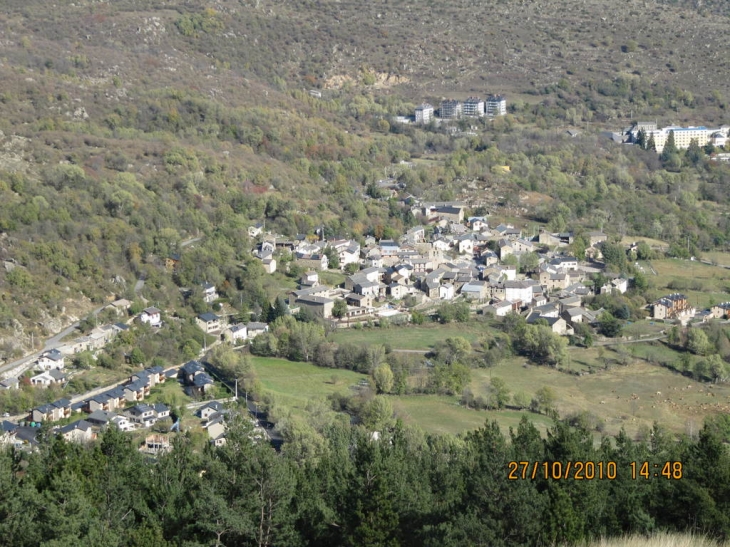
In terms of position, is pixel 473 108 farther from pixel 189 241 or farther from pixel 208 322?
pixel 208 322

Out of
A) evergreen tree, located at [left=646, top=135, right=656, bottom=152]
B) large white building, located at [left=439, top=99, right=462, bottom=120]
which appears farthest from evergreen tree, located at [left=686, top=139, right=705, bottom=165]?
large white building, located at [left=439, top=99, right=462, bottom=120]

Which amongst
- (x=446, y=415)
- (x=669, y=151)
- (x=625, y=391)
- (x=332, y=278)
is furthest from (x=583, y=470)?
(x=669, y=151)

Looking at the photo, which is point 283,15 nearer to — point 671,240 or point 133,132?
point 133,132

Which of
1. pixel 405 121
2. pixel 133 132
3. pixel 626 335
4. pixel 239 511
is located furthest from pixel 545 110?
pixel 239 511

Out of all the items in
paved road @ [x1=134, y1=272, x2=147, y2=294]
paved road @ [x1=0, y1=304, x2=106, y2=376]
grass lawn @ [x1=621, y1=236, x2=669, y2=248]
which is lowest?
grass lawn @ [x1=621, y1=236, x2=669, y2=248]

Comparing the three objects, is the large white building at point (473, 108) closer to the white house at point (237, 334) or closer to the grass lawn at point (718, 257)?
the grass lawn at point (718, 257)

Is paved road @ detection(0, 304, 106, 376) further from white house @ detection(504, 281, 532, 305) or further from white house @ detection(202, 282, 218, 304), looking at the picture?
white house @ detection(504, 281, 532, 305)
